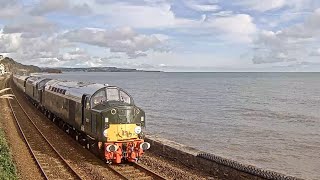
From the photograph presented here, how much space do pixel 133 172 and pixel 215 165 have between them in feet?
12.0

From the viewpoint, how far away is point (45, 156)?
21.0 m

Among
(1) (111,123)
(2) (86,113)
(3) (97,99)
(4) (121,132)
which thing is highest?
(3) (97,99)

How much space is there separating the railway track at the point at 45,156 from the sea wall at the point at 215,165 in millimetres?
5497

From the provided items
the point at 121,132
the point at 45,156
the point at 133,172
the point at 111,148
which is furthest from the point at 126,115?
the point at 45,156

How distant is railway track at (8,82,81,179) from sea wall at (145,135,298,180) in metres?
5.50

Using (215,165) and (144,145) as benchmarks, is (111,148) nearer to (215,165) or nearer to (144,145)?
(144,145)

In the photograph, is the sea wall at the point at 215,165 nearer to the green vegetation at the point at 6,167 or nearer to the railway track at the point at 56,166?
the railway track at the point at 56,166

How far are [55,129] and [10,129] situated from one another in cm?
328

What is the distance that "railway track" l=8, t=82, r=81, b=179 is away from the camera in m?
17.5

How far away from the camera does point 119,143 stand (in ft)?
60.4

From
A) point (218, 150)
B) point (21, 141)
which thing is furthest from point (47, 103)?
point (218, 150)

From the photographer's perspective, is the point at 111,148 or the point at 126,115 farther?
the point at 126,115

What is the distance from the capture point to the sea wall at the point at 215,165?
53.1 ft

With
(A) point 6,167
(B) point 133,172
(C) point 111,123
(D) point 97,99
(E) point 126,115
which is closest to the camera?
(A) point 6,167
